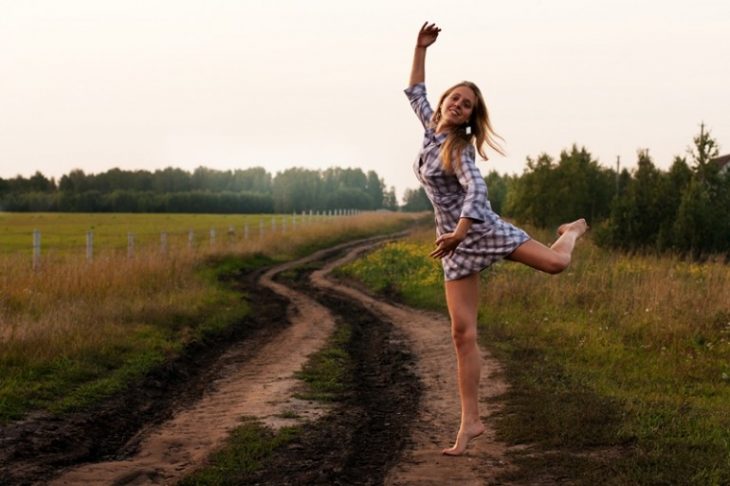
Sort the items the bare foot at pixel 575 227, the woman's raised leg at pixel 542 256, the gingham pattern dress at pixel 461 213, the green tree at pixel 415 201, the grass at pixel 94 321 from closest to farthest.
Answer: the gingham pattern dress at pixel 461 213
the woman's raised leg at pixel 542 256
the bare foot at pixel 575 227
the grass at pixel 94 321
the green tree at pixel 415 201

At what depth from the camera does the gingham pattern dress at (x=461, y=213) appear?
16.1 feet

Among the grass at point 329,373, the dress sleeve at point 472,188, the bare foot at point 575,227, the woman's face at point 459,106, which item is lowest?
the grass at point 329,373

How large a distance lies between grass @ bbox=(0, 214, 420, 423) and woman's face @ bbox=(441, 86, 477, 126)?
4.23 m

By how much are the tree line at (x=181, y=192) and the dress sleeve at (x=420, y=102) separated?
97.5m

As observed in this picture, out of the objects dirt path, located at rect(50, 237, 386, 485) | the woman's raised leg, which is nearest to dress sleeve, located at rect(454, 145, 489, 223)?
the woman's raised leg

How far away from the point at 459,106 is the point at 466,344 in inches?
58.8

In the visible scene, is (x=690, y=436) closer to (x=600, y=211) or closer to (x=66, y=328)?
(x=66, y=328)

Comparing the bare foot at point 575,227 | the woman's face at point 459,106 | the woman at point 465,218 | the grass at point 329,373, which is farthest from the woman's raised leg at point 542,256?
the grass at point 329,373

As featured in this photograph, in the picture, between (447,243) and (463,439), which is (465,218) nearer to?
(447,243)

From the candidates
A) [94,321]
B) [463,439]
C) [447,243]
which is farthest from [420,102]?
[94,321]

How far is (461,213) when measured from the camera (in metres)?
4.89

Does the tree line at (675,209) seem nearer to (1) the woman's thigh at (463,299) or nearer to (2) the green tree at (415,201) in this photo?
(1) the woman's thigh at (463,299)

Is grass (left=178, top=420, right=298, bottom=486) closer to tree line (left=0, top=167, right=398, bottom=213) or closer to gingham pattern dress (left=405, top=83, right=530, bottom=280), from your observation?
gingham pattern dress (left=405, top=83, right=530, bottom=280)

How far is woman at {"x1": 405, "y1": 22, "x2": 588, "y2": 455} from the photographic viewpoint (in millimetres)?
4895
